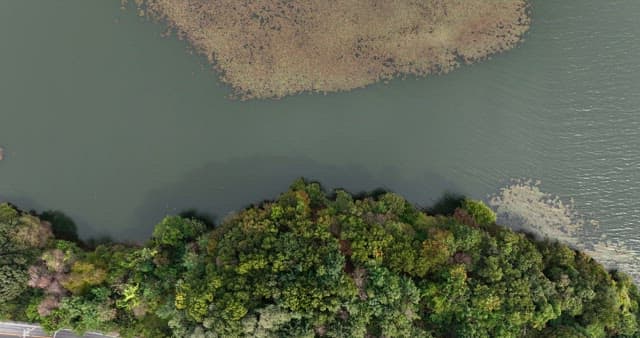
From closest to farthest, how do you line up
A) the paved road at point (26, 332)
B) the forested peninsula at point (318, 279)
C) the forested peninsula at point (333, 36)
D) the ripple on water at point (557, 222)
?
the forested peninsula at point (318, 279)
the paved road at point (26, 332)
the ripple on water at point (557, 222)
the forested peninsula at point (333, 36)

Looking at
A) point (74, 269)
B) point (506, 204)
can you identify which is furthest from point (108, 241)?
point (506, 204)

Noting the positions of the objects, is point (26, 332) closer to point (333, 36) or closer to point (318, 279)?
point (318, 279)

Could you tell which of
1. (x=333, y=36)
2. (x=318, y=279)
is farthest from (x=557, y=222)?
(x=333, y=36)

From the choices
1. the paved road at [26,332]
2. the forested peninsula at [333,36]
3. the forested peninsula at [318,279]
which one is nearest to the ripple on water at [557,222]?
the forested peninsula at [318,279]

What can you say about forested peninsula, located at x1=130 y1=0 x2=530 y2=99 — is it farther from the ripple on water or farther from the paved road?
the paved road

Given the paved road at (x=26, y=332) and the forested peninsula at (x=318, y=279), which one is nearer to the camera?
the forested peninsula at (x=318, y=279)

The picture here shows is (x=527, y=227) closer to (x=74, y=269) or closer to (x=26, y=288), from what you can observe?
(x=74, y=269)

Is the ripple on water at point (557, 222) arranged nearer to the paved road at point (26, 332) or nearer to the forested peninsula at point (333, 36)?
the forested peninsula at point (333, 36)
